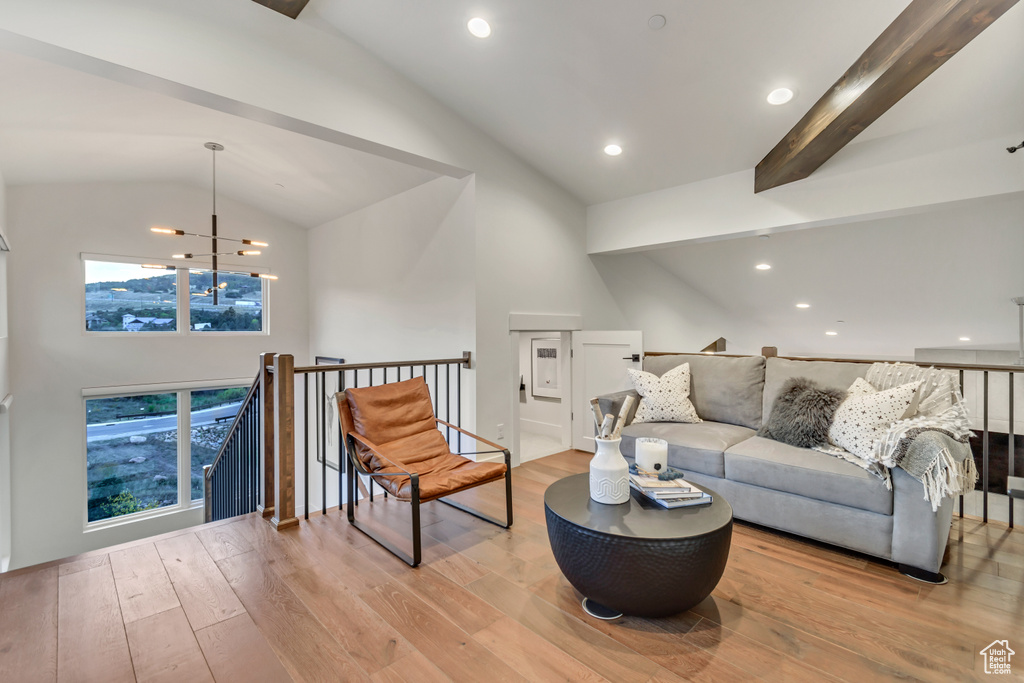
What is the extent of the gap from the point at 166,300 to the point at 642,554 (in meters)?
6.54

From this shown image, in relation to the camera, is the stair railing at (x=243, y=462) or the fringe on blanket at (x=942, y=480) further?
the stair railing at (x=243, y=462)

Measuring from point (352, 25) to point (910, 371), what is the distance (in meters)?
4.17

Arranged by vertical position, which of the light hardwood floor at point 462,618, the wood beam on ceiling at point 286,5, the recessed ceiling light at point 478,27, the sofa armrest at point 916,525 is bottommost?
the light hardwood floor at point 462,618

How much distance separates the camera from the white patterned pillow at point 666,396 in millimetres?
3660

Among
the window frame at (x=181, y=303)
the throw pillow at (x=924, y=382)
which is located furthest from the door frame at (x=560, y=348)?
the window frame at (x=181, y=303)

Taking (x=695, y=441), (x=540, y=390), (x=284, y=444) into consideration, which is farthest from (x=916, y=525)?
(x=540, y=390)

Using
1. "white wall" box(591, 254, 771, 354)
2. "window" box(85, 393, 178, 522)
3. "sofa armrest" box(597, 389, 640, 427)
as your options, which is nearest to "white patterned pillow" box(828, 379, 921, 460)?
"sofa armrest" box(597, 389, 640, 427)

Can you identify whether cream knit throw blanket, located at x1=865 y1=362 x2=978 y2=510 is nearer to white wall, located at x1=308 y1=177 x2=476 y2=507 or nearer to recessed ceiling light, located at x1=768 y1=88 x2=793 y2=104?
recessed ceiling light, located at x1=768 y1=88 x2=793 y2=104

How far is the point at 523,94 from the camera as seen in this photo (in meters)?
3.43

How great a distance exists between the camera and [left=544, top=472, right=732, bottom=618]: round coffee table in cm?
178

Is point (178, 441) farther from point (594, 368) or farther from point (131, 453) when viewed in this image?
point (594, 368)

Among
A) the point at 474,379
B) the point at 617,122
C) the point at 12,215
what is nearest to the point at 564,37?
the point at 617,122

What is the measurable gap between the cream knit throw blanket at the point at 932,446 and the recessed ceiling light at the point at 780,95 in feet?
6.10

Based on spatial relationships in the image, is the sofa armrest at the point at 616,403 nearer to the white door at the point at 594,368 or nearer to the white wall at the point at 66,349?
the white door at the point at 594,368
